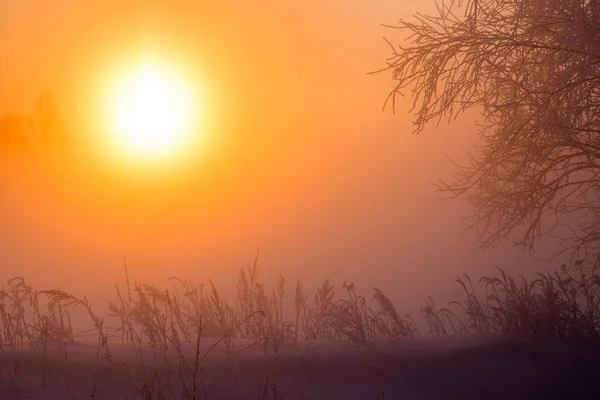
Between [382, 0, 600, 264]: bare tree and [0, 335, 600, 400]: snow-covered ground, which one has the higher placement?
[382, 0, 600, 264]: bare tree

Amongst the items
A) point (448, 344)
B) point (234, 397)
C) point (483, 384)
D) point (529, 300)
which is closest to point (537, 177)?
point (529, 300)

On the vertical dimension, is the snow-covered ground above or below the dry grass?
below

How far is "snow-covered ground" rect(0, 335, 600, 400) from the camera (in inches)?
179

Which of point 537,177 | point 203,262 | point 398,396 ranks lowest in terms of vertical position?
point 398,396

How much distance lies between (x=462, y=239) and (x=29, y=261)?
111ft

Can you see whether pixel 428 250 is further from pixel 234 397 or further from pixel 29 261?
pixel 234 397

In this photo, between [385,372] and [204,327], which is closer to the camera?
[385,372]

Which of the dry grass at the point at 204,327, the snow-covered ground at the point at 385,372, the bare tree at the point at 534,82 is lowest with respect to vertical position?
the snow-covered ground at the point at 385,372

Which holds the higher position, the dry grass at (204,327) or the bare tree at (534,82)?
the bare tree at (534,82)

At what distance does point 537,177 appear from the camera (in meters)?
6.96

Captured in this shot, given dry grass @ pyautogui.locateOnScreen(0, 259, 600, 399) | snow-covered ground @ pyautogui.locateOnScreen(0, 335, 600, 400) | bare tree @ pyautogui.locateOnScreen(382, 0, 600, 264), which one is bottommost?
snow-covered ground @ pyautogui.locateOnScreen(0, 335, 600, 400)

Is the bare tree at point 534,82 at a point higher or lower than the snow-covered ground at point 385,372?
higher

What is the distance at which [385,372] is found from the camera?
15.9 ft

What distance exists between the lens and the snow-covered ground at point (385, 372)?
14.9 ft
